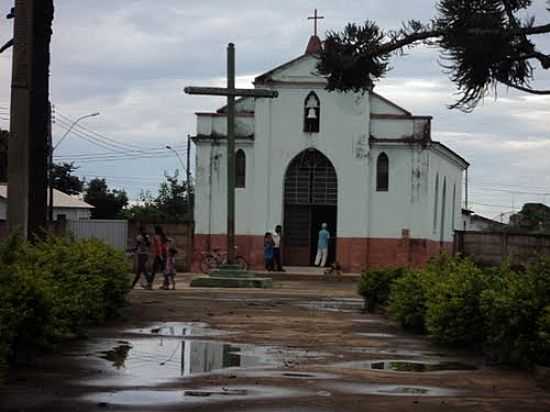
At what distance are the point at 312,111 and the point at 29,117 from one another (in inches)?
1142

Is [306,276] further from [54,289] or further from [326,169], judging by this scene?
[54,289]

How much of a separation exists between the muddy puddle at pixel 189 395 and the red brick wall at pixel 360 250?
111 ft

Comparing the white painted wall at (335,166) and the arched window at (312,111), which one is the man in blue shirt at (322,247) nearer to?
the white painted wall at (335,166)

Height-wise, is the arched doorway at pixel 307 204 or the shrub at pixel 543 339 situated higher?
the arched doorway at pixel 307 204

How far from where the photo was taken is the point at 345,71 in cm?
1036

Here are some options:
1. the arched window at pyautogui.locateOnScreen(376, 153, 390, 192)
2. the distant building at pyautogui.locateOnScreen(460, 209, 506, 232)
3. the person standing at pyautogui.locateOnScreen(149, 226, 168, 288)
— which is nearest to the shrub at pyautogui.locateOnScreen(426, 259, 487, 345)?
the person standing at pyautogui.locateOnScreen(149, 226, 168, 288)

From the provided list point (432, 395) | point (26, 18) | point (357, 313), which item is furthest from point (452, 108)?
point (357, 313)

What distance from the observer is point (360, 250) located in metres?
45.2

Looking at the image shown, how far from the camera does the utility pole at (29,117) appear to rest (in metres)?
17.0

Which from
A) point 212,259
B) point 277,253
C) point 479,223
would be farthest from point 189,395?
point 479,223

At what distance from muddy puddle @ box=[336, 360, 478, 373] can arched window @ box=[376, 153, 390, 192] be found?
→ 3201 centimetres

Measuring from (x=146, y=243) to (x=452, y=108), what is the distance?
19293 millimetres

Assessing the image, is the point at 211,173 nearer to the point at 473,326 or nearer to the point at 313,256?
the point at 313,256


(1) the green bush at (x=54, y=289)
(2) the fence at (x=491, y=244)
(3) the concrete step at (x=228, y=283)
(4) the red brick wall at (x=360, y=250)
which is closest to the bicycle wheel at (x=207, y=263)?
(4) the red brick wall at (x=360, y=250)
